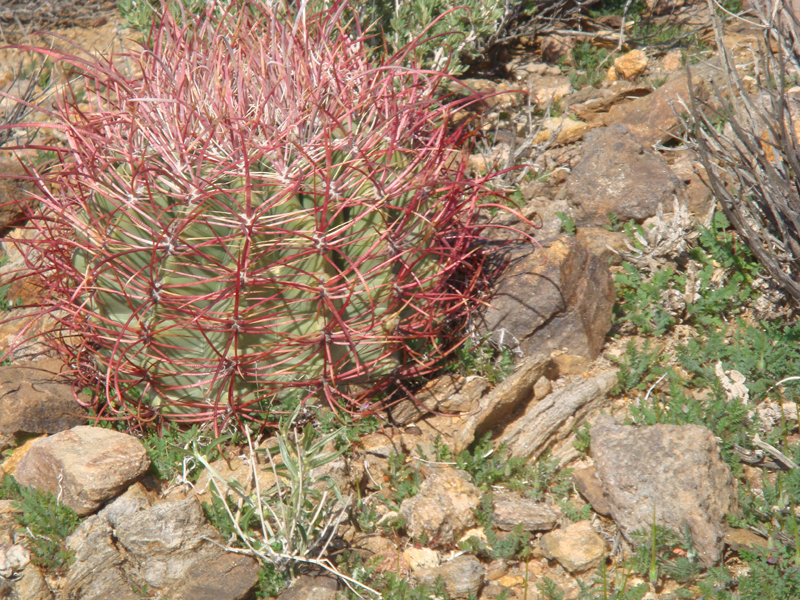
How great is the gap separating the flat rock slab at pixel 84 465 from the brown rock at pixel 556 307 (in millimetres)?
1713

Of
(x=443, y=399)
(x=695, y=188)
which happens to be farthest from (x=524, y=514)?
(x=695, y=188)

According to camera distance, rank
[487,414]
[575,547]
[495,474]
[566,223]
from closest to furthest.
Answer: [575,547]
[495,474]
[487,414]
[566,223]

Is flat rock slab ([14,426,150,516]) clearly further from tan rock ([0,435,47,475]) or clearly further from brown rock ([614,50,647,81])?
Answer: brown rock ([614,50,647,81])

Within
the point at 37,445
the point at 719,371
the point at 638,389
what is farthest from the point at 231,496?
the point at 719,371

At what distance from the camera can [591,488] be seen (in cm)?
266

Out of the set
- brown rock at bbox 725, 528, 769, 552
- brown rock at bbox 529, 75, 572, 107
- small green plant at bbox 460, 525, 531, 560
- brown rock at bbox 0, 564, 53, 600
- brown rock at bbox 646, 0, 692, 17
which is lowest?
brown rock at bbox 725, 528, 769, 552

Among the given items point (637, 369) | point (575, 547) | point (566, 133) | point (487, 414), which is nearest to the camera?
point (575, 547)

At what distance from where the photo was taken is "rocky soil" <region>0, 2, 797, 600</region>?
7.85 ft

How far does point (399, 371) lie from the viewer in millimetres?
3107

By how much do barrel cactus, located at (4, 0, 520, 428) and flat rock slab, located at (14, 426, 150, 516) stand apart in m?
0.20

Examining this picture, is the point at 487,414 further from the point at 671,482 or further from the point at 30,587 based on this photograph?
the point at 30,587

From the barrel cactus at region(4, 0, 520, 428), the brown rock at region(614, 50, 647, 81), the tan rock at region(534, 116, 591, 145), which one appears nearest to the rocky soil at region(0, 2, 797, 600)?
the barrel cactus at region(4, 0, 520, 428)

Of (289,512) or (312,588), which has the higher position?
(289,512)

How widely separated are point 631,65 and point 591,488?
11.9 ft
